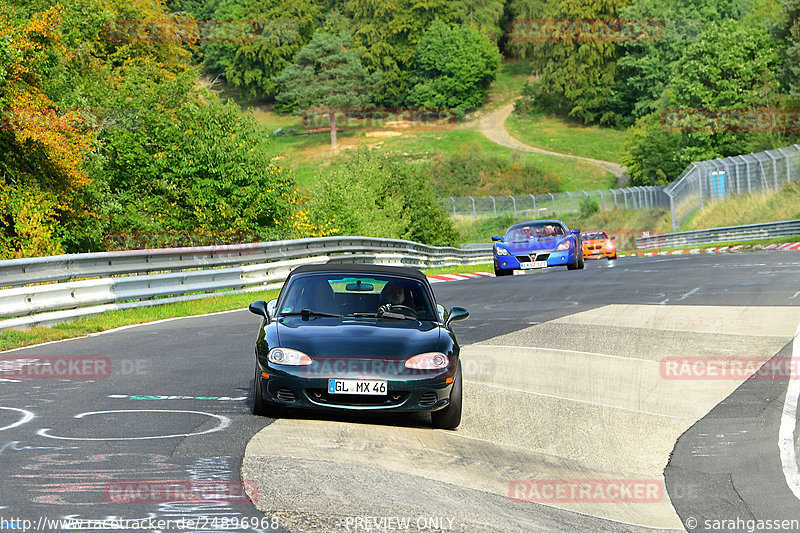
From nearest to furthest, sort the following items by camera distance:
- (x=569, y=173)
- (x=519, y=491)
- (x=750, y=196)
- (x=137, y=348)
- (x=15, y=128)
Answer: (x=519, y=491) → (x=137, y=348) → (x=15, y=128) → (x=750, y=196) → (x=569, y=173)

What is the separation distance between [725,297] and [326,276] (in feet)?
35.5

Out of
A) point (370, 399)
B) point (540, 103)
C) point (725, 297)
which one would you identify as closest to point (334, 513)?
point (370, 399)

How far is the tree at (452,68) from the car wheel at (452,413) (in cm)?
12244

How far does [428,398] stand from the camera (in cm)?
816

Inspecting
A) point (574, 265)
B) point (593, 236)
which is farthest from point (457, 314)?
point (593, 236)

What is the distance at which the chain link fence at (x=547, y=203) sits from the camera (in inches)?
2830

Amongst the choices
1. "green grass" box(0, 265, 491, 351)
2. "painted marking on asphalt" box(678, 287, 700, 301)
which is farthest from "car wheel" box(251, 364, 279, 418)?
"painted marking on asphalt" box(678, 287, 700, 301)

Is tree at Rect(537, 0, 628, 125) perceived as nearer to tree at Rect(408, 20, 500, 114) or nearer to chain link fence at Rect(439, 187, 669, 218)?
tree at Rect(408, 20, 500, 114)

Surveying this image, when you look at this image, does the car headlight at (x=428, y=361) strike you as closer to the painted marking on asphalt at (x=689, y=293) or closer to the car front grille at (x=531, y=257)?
the painted marking on asphalt at (x=689, y=293)

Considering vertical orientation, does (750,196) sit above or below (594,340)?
below

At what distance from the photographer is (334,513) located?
18.0ft

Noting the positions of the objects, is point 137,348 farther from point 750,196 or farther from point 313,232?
point 750,196

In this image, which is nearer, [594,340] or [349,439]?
[349,439]

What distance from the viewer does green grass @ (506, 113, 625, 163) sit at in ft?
368
